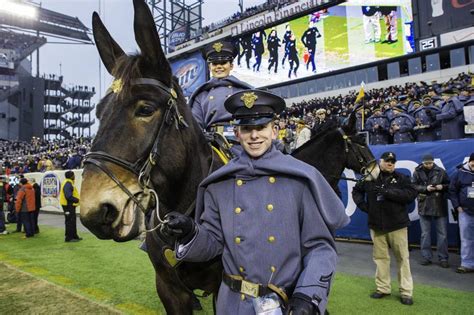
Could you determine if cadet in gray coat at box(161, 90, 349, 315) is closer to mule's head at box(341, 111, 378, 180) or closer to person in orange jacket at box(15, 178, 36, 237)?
mule's head at box(341, 111, 378, 180)

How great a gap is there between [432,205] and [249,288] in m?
6.27

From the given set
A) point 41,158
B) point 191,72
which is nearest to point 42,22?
point 191,72

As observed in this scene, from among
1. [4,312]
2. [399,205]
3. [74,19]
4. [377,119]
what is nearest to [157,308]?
[4,312]

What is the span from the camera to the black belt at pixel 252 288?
175 centimetres

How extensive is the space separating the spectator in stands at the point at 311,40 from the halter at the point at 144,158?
30590 millimetres

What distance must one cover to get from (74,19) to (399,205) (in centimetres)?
6991

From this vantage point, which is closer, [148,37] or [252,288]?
[252,288]

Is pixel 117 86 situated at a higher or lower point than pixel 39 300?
higher

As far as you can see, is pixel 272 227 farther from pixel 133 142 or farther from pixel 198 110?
pixel 198 110

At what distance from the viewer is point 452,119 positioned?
9352 millimetres

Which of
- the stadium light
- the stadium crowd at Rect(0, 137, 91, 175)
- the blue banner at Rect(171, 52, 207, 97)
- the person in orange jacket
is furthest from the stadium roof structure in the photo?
the person in orange jacket

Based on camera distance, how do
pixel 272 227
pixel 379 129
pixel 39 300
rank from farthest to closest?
pixel 379 129 < pixel 39 300 < pixel 272 227

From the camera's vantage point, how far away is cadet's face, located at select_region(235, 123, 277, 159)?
6.36 feet

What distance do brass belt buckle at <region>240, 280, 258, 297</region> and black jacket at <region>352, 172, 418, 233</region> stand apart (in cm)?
417
